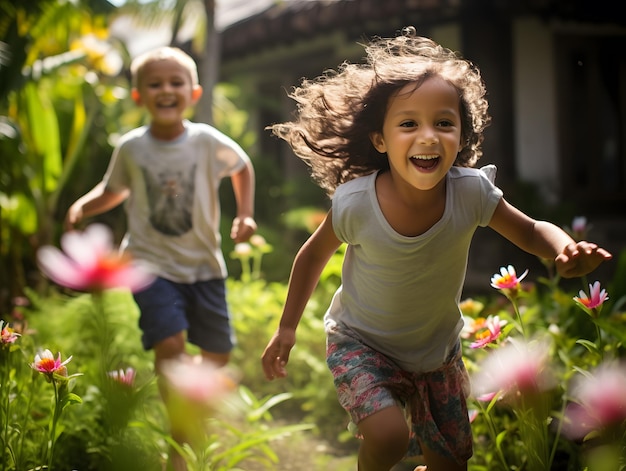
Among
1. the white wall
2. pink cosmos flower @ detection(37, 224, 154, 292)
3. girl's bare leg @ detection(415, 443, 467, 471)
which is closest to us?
pink cosmos flower @ detection(37, 224, 154, 292)

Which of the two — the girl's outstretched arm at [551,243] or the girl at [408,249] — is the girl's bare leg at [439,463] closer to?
the girl at [408,249]

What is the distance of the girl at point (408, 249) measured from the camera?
212cm

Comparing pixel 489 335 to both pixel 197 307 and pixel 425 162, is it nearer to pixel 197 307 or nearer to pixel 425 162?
pixel 425 162

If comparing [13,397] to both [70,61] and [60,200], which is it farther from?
[60,200]

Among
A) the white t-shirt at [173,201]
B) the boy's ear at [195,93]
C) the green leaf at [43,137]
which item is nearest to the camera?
the white t-shirt at [173,201]

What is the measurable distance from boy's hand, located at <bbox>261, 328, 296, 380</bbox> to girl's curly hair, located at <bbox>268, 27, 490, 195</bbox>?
0.58 m

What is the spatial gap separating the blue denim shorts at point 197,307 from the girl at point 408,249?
0.90m

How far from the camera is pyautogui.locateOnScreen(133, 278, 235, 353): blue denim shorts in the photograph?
3037mm

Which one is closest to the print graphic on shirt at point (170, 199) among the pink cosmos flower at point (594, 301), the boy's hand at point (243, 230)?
the boy's hand at point (243, 230)

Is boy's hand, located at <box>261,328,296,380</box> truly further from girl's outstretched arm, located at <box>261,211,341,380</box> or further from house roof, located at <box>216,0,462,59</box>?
house roof, located at <box>216,0,462,59</box>

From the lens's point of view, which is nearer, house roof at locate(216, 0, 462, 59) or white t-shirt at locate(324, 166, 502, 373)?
white t-shirt at locate(324, 166, 502, 373)

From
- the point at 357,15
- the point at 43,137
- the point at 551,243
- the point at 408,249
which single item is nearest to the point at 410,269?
the point at 408,249

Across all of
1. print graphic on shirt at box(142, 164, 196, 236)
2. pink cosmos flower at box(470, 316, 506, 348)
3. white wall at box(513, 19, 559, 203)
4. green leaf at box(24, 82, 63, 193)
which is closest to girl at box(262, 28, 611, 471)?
pink cosmos flower at box(470, 316, 506, 348)

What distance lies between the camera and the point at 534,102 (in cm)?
798
